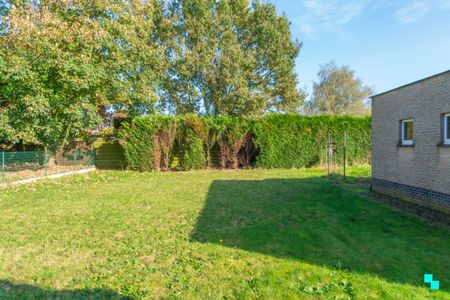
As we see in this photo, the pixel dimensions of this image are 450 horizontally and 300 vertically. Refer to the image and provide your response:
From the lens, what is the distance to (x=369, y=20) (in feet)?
32.5

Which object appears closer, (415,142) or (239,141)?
(415,142)

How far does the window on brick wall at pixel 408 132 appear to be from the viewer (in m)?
6.39

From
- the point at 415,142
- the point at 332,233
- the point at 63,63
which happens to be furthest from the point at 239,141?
the point at 332,233

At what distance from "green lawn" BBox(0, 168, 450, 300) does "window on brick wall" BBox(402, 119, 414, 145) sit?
1875mm

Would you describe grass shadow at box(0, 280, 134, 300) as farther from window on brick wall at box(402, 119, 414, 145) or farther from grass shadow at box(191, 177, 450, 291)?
window on brick wall at box(402, 119, 414, 145)

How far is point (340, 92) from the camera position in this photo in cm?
3344

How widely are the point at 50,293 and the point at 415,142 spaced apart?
7.36m

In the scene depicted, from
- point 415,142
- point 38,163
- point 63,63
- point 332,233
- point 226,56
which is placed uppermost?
point 226,56

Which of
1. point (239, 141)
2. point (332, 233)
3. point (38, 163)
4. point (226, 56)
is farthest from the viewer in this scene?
point (226, 56)

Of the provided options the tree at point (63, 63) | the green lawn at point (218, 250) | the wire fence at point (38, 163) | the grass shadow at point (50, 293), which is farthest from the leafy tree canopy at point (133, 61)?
the grass shadow at point (50, 293)

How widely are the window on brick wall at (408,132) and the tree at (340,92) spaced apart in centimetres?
2839

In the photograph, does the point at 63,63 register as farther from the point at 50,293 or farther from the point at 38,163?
the point at 50,293

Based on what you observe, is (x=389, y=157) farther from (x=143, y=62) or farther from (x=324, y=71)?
(x=324, y=71)

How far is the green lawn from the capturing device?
2.74m
